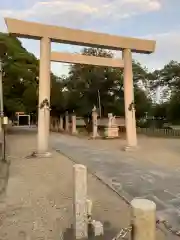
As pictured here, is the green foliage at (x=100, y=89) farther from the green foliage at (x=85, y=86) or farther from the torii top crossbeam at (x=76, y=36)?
the torii top crossbeam at (x=76, y=36)

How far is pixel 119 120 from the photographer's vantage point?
26.5 m

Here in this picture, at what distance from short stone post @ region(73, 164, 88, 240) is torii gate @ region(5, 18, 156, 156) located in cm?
795

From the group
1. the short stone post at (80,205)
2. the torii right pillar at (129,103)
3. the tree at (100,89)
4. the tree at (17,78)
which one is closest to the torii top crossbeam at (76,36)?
the torii right pillar at (129,103)

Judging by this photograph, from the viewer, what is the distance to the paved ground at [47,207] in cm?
438

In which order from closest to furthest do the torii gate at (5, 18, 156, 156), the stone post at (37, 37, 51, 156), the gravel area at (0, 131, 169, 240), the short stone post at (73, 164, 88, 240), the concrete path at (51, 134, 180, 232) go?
the short stone post at (73, 164, 88, 240)
the gravel area at (0, 131, 169, 240)
the concrete path at (51, 134, 180, 232)
the torii gate at (5, 18, 156, 156)
the stone post at (37, 37, 51, 156)

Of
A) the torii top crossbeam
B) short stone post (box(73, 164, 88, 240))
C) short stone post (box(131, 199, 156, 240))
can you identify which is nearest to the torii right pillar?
the torii top crossbeam

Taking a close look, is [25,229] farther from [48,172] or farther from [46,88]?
[46,88]

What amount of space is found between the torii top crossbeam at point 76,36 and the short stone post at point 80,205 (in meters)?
8.56

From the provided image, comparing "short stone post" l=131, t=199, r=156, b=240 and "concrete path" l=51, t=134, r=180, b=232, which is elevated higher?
"short stone post" l=131, t=199, r=156, b=240

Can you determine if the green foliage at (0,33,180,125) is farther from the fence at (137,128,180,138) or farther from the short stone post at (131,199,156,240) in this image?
the short stone post at (131,199,156,240)

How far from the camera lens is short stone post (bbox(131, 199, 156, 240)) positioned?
2434mm

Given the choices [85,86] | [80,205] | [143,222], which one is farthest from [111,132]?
[143,222]

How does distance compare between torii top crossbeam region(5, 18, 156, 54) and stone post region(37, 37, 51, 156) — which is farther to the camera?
stone post region(37, 37, 51, 156)

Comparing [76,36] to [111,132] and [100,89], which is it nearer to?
[111,132]
